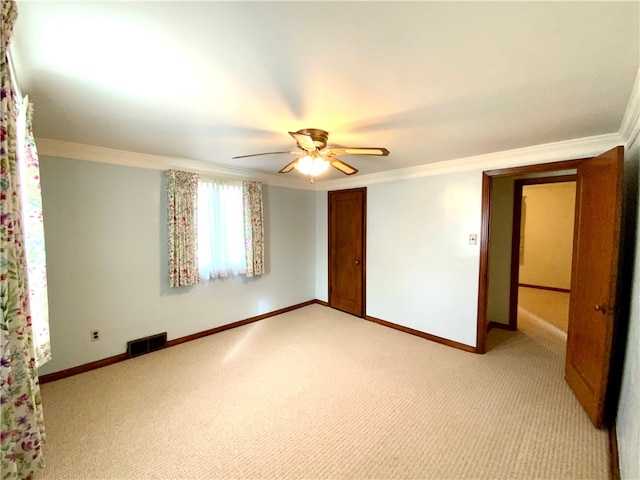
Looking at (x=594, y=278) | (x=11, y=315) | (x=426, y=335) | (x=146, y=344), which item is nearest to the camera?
(x=11, y=315)

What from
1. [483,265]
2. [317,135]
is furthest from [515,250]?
[317,135]

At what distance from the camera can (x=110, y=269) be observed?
9.41ft

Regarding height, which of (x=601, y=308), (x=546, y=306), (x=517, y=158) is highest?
(x=517, y=158)

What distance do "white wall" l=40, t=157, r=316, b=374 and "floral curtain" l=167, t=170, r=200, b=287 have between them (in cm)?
13

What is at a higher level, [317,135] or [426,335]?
[317,135]

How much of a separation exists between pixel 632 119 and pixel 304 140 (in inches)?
86.5

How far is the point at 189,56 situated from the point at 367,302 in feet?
12.2

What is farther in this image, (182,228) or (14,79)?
(182,228)

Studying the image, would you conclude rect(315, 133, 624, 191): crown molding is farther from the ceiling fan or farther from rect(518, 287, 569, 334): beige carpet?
rect(518, 287, 569, 334): beige carpet

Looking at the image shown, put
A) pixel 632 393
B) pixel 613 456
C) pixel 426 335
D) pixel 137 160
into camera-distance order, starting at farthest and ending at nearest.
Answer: pixel 426 335
pixel 137 160
pixel 613 456
pixel 632 393

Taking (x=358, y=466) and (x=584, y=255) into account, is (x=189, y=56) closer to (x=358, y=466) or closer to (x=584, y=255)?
(x=358, y=466)

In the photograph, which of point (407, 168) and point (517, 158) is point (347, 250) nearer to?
point (407, 168)

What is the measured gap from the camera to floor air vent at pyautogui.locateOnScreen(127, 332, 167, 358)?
2996 mm

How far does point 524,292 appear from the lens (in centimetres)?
580
